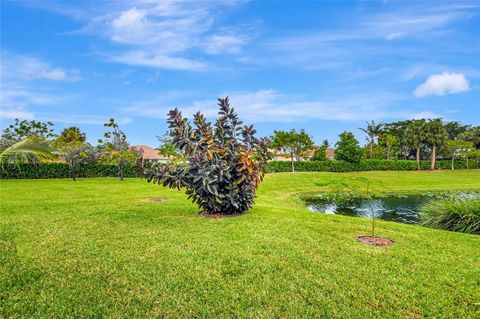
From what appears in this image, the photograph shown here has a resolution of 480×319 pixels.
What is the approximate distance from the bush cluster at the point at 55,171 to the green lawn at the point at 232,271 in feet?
63.3

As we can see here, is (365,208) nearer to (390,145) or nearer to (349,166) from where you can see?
(349,166)

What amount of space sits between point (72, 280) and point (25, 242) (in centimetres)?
245

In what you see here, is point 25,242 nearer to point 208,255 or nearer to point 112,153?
point 208,255

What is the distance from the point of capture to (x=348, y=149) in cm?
3619

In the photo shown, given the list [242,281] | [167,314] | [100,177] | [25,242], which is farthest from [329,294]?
[100,177]

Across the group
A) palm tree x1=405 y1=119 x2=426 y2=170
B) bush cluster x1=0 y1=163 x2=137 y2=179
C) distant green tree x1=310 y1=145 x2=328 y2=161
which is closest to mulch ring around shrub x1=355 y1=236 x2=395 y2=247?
bush cluster x1=0 y1=163 x2=137 y2=179

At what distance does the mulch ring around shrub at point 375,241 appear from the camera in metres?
5.63

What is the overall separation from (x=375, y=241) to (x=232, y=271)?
3.01 metres

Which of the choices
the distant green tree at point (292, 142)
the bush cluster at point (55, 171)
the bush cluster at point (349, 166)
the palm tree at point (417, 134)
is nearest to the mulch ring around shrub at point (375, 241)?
the bush cluster at point (55, 171)

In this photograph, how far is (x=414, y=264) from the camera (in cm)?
457

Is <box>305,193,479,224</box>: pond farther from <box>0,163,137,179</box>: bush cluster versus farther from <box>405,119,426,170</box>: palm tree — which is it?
<box>405,119,426,170</box>: palm tree

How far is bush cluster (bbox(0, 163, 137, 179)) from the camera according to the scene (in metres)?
23.8

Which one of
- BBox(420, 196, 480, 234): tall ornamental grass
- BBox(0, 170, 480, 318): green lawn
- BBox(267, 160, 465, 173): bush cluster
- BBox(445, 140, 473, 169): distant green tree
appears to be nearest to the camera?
BBox(0, 170, 480, 318): green lawn

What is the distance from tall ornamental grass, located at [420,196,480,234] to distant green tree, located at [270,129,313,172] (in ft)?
86.8
